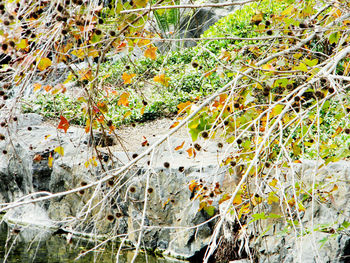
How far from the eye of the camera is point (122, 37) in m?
2.63

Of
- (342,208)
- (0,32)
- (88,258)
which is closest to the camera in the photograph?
(0,32)

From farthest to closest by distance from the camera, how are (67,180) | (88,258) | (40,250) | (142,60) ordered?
1. (142,60)
2. (67,180)
3. (40,250)
4. (88,258)

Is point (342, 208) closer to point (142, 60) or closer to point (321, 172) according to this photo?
point (321, 172)

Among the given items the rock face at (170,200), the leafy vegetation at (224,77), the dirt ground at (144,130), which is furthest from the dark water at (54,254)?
the dirt ground at (144,130)

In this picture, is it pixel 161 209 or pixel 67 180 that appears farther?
pixel 67 180

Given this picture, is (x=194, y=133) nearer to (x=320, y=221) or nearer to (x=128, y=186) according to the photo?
(x=128, y=186)

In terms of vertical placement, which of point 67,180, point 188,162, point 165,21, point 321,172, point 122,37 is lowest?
point 67,180

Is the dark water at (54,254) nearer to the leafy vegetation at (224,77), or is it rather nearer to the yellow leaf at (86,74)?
the leafy vegetation at (224,77)

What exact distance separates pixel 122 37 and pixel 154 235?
144 inches

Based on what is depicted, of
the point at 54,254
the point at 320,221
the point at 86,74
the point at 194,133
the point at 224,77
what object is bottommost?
the point at 54,254

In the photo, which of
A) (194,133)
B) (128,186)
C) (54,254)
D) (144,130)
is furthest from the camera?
(144,130)

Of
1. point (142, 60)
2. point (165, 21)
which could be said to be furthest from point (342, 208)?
point (165, 21)

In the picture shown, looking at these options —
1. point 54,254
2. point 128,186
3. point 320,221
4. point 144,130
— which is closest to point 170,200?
point 128,186

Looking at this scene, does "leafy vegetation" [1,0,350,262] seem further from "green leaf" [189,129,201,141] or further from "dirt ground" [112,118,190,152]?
"dirt ground" [112,118,190,152]
